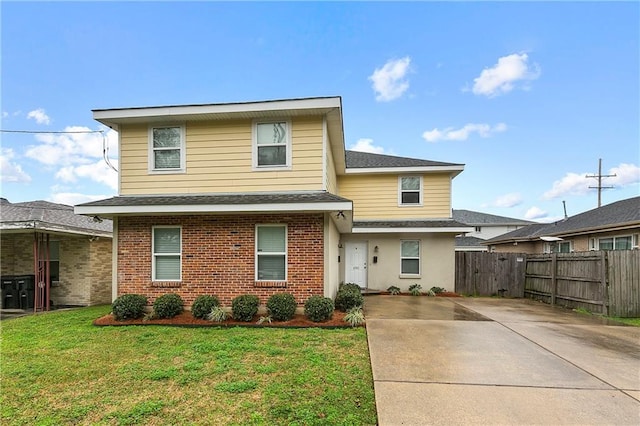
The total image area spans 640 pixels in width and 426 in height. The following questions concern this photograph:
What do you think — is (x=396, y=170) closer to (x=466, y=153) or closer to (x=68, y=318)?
(x=466, y=153)

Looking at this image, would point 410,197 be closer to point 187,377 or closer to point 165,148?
point 165,148

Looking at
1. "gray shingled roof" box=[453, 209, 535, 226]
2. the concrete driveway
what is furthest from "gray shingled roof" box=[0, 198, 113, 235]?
"gray shingled roof" box=[453, 209, 535, 226]

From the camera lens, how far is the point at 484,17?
11766 millimetres

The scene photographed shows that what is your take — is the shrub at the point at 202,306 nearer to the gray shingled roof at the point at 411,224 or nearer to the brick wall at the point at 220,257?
the brick wall at the point at 220,257

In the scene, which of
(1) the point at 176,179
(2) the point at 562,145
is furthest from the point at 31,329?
(2) the point at 562,145

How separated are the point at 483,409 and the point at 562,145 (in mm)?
18056

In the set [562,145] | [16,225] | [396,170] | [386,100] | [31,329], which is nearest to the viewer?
[31,329]

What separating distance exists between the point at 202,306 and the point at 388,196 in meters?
9.08

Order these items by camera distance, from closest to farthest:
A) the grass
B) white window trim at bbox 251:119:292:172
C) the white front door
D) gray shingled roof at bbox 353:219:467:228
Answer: the grass → white window trim at bbox 251:119:292:172 → gray shingled roof at bbox 353:219:467:228 → the white front door

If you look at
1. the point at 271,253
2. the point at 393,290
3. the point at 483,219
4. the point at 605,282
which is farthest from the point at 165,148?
the point at 483,219

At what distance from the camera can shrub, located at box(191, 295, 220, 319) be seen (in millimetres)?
7605

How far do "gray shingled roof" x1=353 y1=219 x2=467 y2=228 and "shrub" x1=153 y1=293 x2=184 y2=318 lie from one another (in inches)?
296

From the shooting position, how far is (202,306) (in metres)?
7.62

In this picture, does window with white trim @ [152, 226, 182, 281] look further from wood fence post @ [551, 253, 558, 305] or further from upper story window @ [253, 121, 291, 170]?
wood fence post @ [551, 253, 558, 305]
